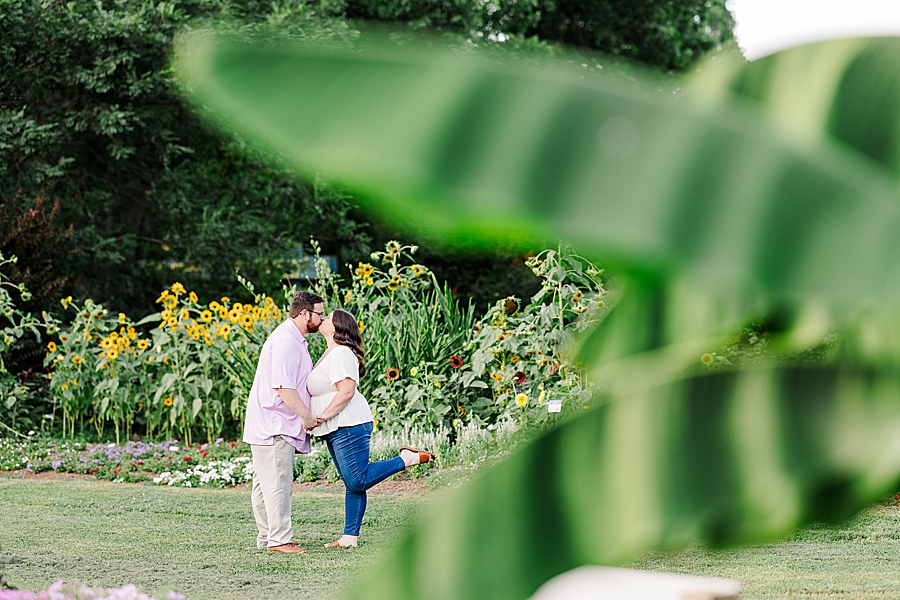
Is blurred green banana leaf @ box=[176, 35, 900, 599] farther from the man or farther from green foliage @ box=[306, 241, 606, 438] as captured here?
green foliage @ box=[306, 241, 606, 438]

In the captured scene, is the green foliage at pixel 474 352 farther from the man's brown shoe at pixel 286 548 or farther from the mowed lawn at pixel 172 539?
the man's brown shoe at pixel 286 548

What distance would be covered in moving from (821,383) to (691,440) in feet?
0.33

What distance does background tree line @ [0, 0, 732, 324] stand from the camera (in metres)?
12.2

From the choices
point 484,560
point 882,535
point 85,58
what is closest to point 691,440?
point 484,560

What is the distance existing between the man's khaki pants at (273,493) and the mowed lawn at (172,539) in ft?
0.43

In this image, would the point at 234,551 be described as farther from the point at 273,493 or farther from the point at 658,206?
the point at 658,206

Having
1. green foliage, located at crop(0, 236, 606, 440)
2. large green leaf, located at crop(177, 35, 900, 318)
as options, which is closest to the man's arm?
green foliage, located at crop(0, 236, 606, 440)

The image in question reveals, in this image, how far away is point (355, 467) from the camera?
5645 millimetres

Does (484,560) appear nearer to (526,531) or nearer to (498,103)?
(526,531)

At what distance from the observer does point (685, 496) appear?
65 cm

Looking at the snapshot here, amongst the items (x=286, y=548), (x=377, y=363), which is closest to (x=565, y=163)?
(x=286, y=548)

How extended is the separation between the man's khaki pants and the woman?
0.25 meters

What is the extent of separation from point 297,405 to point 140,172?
973 centimetres

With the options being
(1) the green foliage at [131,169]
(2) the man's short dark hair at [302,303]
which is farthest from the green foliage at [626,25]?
(2) the man's short dark hair at [302,303]
